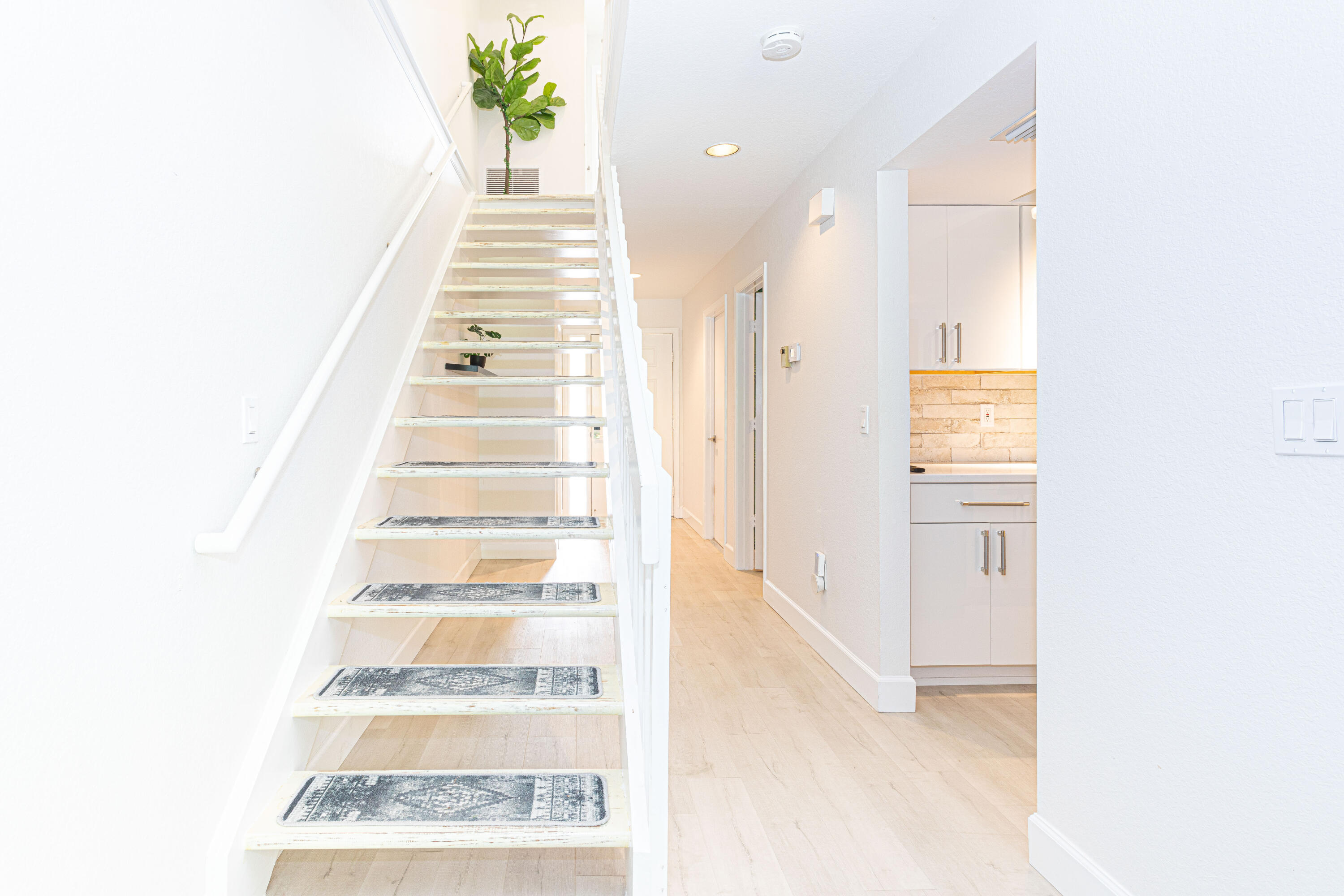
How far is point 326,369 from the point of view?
189 cm

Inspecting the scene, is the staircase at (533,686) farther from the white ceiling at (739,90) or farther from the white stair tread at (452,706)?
the white ceiling at (739,90)

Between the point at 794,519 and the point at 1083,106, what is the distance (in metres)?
2.59

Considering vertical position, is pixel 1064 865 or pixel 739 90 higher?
pixel 739 90

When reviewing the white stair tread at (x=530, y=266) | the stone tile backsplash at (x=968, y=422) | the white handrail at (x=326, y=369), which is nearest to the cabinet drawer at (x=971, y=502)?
the stone tile backsplash at (x=968, y=422)

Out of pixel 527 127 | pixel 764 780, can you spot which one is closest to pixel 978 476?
pixel 764 780

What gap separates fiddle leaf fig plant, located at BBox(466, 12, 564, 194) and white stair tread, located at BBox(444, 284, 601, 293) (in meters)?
2.39

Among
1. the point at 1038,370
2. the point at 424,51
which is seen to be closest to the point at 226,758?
the point at 1038,370

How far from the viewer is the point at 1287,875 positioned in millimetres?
1140

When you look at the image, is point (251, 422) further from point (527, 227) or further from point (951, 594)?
point (527, 227)

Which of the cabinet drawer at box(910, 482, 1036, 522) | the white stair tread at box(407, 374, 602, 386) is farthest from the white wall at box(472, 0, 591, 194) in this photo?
the cabinet drawer at box(910, 482, 1036, 522)

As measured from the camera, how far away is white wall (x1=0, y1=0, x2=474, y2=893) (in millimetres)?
1023

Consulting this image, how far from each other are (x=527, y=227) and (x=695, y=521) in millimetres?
3640

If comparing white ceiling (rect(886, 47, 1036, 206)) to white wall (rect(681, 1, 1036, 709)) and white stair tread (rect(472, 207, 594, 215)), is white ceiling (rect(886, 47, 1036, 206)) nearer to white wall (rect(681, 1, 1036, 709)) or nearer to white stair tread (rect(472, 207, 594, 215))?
white wall (rect(681, 1, 1036, 709))

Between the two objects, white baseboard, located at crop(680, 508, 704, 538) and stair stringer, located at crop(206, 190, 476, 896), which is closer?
stair stringer, located at crop(206, 190, 476, 896)
